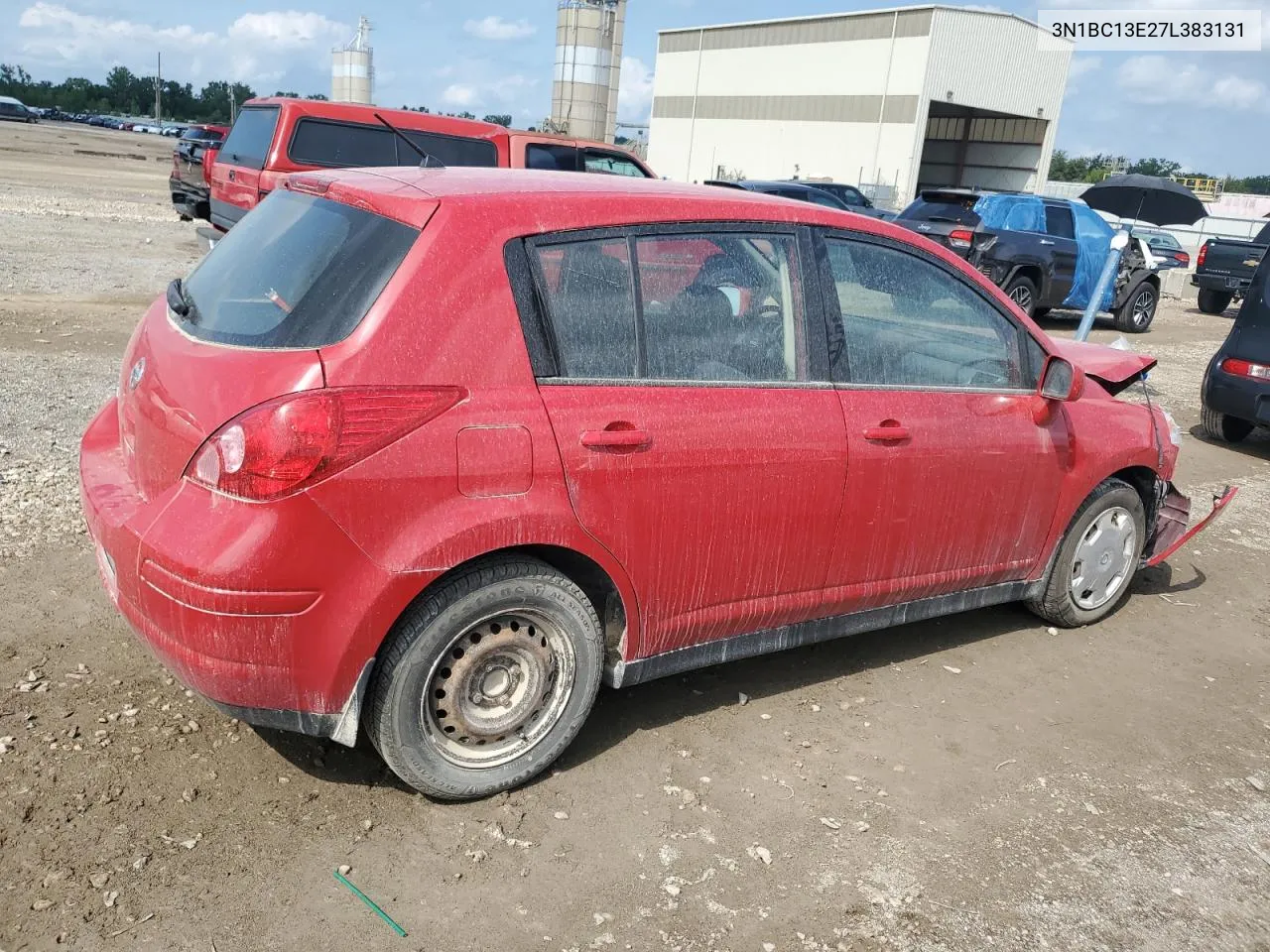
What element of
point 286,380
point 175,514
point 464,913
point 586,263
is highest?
point 586,263

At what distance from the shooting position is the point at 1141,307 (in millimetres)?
17109

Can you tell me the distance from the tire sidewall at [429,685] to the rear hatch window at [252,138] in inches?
361

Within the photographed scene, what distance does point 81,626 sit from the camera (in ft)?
13.5

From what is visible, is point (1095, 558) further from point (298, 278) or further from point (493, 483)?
point (298, 278)

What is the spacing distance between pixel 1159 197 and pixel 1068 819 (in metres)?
9.22

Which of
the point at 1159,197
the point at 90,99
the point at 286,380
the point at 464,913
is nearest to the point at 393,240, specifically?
the point at 286,380

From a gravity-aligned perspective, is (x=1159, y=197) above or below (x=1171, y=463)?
above

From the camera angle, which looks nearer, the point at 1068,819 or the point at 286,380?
the point at 286,380

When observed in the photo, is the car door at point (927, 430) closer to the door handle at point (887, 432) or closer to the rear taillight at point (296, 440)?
the door handle at point (887, 432)

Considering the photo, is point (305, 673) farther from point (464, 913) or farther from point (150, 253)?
point (150, 253)

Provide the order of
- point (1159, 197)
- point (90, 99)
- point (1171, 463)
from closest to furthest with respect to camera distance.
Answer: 1. point (1171, 463)
2. point (1159, 197)
3. point (90, 99)

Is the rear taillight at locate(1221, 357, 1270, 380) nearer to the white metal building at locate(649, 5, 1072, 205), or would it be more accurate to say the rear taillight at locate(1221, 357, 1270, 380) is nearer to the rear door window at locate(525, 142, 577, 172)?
the rear door window at locate(525, 142, 577, 172)

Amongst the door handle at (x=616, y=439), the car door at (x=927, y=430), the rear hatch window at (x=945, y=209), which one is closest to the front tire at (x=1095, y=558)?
the car door at (x=927, y=430)

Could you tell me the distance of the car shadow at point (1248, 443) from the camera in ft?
29.9
